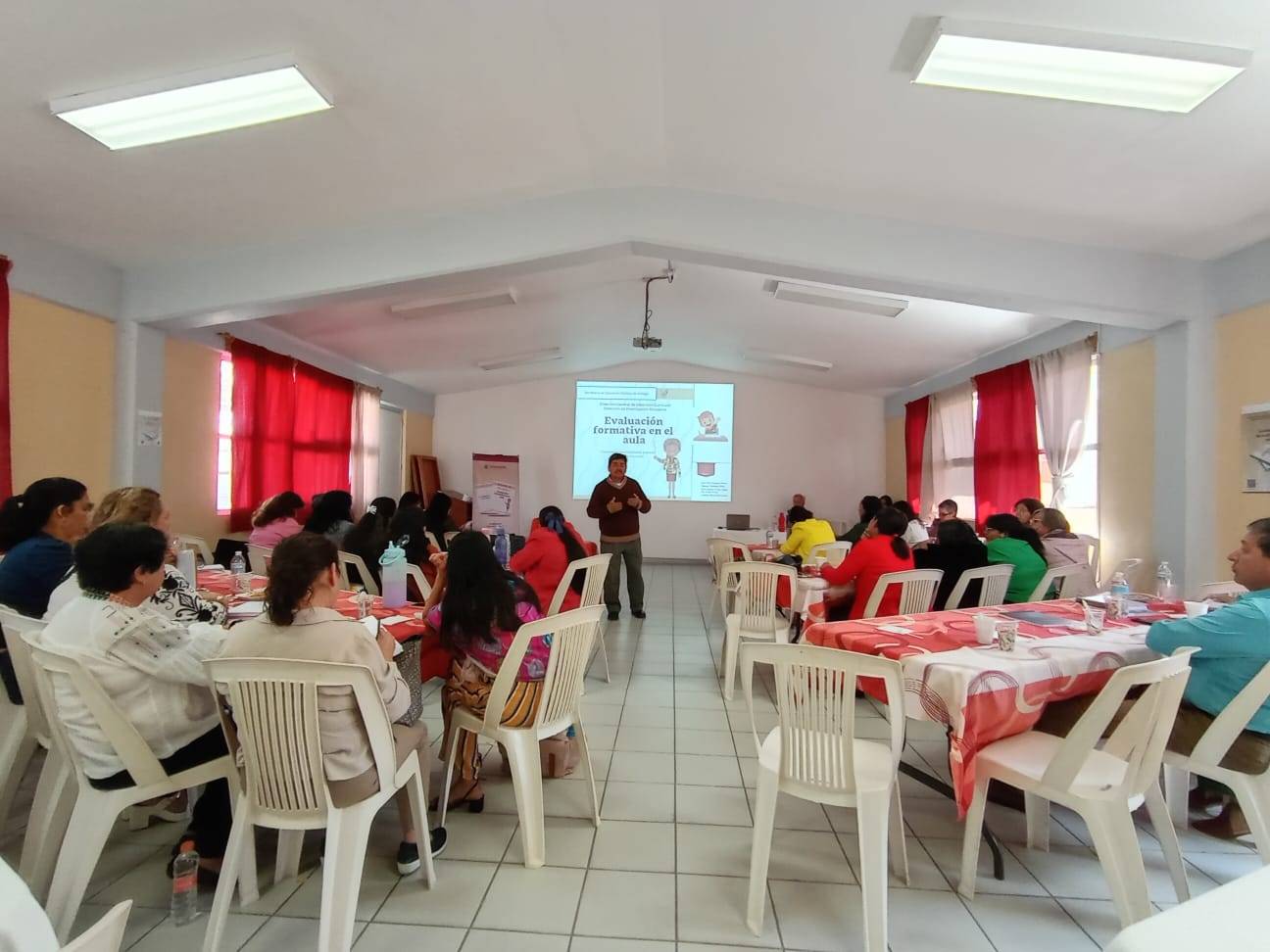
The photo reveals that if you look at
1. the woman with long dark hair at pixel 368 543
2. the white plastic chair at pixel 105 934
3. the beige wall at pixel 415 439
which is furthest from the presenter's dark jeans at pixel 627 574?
the white plastic chair at pixel 105 934

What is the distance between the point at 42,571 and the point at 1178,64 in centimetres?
461

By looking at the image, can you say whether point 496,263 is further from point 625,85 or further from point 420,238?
point 625,85

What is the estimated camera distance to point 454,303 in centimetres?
579

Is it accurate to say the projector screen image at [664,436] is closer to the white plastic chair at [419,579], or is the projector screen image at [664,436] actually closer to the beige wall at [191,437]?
the beige wall at [191,437]

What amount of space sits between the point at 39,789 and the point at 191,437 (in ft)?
11.7

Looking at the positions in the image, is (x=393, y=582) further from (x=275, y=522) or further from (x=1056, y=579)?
(x=1056, y=579)

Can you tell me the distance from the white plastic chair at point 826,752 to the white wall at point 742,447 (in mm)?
7751

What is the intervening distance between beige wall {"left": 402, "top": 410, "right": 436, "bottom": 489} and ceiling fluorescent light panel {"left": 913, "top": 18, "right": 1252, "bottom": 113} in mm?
8127

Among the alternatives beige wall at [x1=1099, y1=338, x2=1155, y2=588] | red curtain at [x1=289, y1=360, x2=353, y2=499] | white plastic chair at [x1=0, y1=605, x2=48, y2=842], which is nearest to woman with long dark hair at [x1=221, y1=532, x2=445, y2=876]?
white plastic chair at [x1=0, y1=605, x2=48, y2=842]

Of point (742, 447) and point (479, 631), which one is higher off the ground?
point (742, 447)

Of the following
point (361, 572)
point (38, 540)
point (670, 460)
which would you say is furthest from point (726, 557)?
point (38, 540)

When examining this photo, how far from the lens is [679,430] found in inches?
378

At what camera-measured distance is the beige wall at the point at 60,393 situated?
3.66m

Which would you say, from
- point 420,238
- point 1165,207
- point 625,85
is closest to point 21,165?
point 420,238
